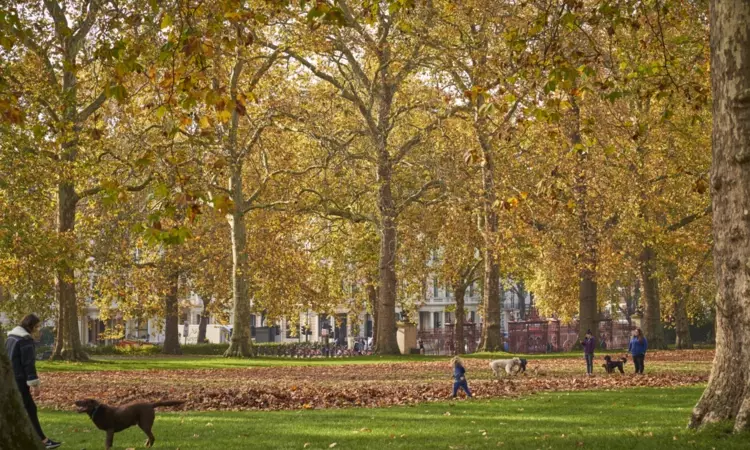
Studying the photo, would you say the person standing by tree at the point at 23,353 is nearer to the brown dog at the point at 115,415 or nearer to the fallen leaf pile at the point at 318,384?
the brown dog at the point at 115,415

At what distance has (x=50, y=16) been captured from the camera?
1427 inches

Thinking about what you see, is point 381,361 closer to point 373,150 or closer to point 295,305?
point 373,150

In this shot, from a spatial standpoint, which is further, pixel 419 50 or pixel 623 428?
pixel 419 50

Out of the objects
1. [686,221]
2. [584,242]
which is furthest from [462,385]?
[686,221]

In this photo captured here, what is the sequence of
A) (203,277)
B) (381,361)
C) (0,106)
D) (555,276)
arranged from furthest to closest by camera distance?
(203,277) < (555,276) < (381,361) < (0,106)

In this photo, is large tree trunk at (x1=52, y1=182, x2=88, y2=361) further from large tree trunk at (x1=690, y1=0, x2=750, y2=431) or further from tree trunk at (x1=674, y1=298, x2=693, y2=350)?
tree trunk at (x1=674, y1=298, x2=693, y2=350)

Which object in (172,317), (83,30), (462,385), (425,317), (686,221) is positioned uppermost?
(83,30)

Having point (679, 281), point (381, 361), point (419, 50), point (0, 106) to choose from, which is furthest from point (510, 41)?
point (679, 281)

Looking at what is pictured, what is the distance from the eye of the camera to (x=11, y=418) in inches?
347

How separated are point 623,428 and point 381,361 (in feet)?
87.1

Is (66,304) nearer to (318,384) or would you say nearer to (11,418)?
(318,384)

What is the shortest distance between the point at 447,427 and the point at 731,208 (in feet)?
16.8

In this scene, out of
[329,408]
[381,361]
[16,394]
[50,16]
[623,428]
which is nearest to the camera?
[16,394]

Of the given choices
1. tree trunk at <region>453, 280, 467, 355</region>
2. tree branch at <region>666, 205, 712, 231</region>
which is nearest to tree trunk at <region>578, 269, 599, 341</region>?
tree branch at <region>666, 205, 712, 231</region>
